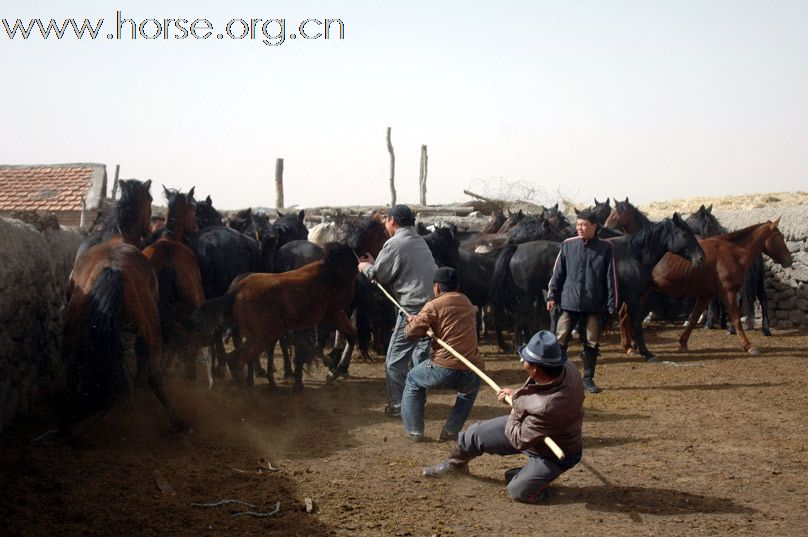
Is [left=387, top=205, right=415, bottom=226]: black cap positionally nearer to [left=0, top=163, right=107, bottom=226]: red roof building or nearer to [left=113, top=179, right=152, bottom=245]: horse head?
[left=113, top=179, right=152, bottom=245]: horse head

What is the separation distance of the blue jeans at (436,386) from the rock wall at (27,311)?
125 inches

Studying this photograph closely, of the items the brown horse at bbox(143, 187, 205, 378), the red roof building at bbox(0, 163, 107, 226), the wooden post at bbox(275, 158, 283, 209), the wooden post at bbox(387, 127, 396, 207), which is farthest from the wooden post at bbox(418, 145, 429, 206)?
the brown horse at bbox(143, 187, 205, 378)

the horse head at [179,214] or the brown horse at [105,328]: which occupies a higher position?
the horse head at [179,214]

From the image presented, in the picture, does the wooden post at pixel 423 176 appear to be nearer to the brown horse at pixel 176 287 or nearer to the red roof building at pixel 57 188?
the red roof building at pixel 57 188

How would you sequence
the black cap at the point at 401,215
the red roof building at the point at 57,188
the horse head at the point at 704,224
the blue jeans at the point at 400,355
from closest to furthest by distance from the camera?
the blue jeans at the point at 400,355, the black cap at the point at 401,215, the horse head at the point at 704,224, the red roof building at the point at 57,188

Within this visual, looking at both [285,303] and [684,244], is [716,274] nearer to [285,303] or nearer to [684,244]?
[684,244]

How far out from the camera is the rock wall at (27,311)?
6.78 m

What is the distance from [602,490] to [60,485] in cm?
345

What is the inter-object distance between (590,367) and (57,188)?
17.7 metres

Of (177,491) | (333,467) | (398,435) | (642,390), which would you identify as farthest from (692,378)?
(177,491)

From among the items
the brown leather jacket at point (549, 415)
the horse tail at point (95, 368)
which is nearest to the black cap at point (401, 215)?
the horse tail at point (95, 368)

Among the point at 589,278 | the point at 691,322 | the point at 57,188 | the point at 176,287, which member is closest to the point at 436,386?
the point at 589,278

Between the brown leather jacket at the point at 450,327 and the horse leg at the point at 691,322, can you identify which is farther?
the horse leg at the point at 691,322

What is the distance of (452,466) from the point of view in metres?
5.65
